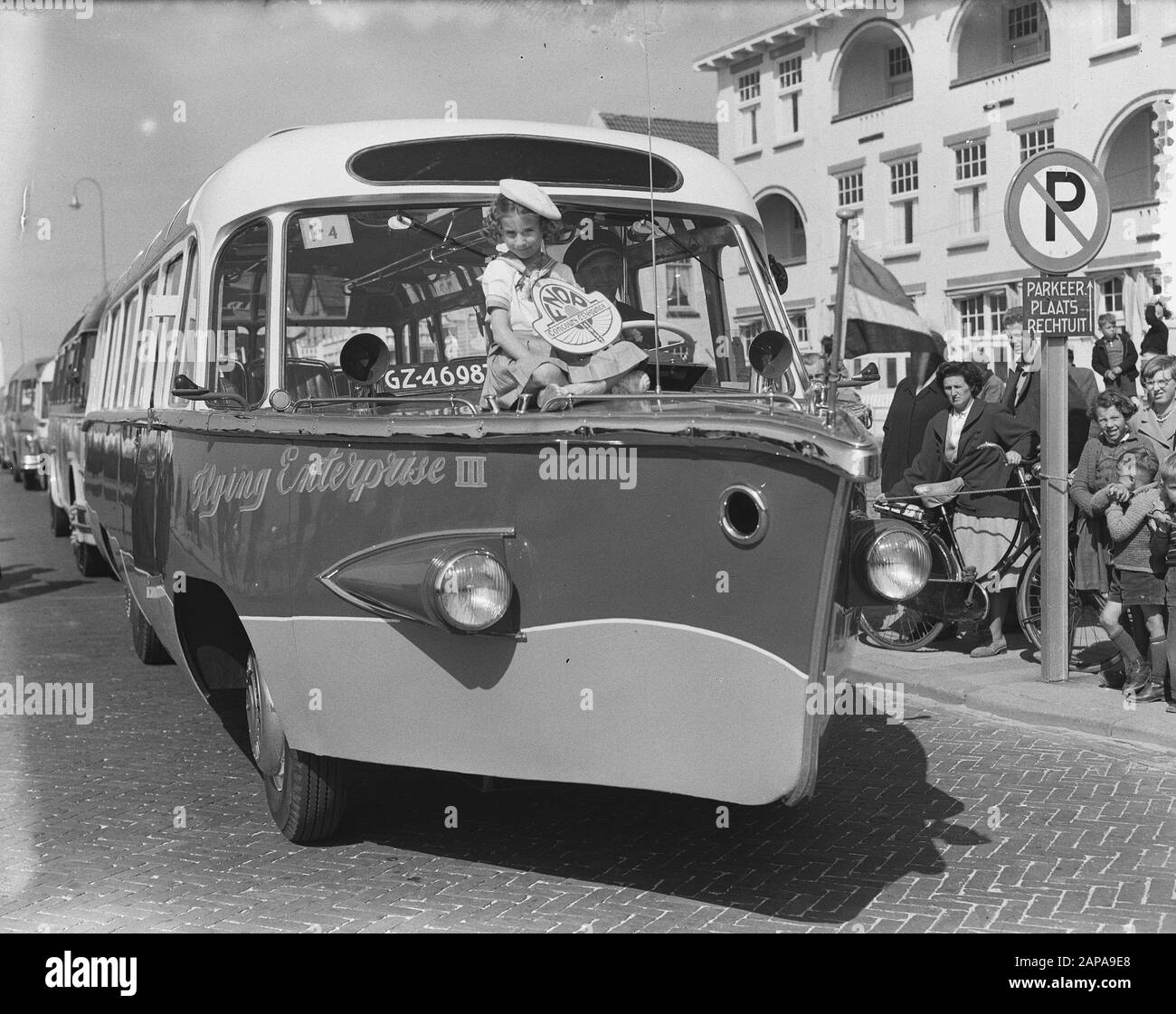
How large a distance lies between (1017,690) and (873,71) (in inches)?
1158

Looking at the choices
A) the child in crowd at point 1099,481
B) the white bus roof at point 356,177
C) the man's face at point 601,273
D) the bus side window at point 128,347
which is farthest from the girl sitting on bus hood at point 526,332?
the child in crowd at point 1099,481

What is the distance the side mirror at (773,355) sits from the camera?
6.20 meters

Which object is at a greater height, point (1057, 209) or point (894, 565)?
point (1057, 209)

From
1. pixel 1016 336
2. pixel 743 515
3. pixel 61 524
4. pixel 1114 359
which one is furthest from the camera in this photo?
pixel 61 524

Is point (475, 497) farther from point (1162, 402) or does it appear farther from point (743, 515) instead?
point (1162, 402)

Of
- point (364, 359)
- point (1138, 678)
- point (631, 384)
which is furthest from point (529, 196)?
point (1138, 678)

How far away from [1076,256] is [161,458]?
5361mm

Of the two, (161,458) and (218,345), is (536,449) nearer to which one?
(218,345)

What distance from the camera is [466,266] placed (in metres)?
6.23

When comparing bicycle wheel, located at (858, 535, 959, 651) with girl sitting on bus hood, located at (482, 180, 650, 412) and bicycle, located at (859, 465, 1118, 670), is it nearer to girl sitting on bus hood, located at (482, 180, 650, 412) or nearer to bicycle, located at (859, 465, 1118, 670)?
bicycle, located at (859, 465, 1118, 670)

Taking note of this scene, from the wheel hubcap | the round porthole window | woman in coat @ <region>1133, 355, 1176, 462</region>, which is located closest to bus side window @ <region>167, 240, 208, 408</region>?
the wheel hubcap

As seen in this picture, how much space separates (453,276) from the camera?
246 inches

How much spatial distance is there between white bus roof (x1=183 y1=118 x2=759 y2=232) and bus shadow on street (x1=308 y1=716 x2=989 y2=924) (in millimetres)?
2388
